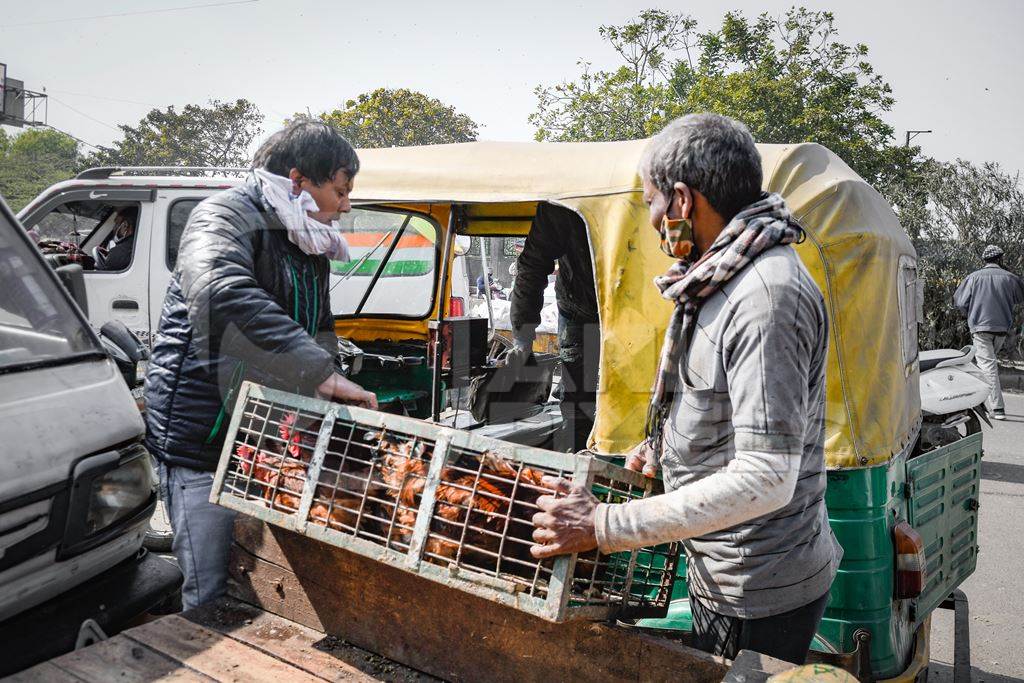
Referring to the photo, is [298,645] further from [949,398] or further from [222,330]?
[949,398]

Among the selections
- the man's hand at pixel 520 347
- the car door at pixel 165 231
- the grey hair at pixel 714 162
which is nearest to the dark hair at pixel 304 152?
the grey hair at pixel 714 162

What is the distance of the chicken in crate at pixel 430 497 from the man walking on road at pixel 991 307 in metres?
9.51

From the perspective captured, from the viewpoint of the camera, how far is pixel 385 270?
5746 mm

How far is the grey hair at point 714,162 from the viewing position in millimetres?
1749

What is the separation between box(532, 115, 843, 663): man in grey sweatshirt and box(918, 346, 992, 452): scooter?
467 cm

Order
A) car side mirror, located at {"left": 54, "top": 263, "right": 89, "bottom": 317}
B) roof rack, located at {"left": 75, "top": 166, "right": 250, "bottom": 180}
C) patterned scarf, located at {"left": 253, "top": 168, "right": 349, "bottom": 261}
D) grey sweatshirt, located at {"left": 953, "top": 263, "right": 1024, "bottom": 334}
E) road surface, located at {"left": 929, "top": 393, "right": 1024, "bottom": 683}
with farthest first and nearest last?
Answer: grey sweatshirt, located at {"left": 953, "top": 263, "right": 1024, "bottom": 334} → roof rack, located at {"left": 75, "top": 166, "right": 250, "bottom": 180} → road surface, located at {"left": 929, "top": 393, "right": 1024, "bottom": 683} → car side mirror, located at {"left": 54, "top": 263, "right": 89, "bottom": 317} → patterned scarf, located at {"left": 253, "top": 168, "right": 349, "bottom": 261}

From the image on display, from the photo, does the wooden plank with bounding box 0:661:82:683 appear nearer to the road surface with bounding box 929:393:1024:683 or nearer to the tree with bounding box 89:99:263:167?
the road surface with bounding box 929:393:1024:683

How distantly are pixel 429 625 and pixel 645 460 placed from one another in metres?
0.76

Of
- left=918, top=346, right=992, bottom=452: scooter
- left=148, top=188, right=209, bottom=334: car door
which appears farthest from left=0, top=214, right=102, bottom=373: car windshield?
left=918, top=346, right=992, bottom=452: scooter

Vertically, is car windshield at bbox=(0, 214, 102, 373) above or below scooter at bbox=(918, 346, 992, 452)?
above

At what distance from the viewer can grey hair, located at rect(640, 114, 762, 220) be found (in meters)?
1.75

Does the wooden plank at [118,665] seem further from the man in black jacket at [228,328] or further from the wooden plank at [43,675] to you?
the man in black jacket at [228,328]

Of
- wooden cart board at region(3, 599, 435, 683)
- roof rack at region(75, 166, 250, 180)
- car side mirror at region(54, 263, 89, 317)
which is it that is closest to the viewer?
wooden cart board at region(3, 599, 435, 683)

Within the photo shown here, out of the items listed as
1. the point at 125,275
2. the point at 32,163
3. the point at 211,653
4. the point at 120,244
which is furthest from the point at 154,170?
A: the point at 32,163
